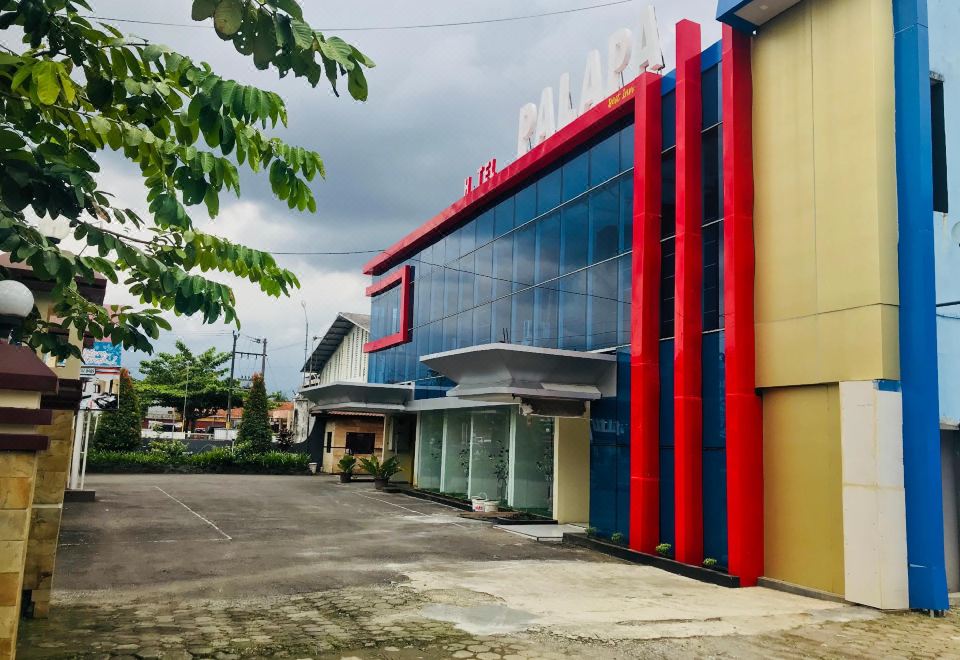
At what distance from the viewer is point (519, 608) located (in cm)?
1000

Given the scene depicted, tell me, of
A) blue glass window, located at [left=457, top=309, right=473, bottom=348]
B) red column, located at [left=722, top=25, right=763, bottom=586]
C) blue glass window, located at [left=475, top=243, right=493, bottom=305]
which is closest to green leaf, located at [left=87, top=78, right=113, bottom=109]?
red column, located at [left=722, top=25, right=763, bottom=586]

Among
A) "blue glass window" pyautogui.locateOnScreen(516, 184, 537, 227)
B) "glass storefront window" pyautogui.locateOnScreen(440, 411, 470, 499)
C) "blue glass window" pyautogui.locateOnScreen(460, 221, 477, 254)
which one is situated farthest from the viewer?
"glass storefront window" pyautogui.locateOnScreen(440, 411, 470, 499)

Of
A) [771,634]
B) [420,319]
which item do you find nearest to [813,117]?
[771,634]

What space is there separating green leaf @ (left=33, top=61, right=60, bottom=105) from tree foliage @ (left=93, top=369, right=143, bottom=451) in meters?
36.3

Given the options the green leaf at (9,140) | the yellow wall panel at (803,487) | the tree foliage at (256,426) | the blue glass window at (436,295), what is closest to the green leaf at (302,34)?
the green leaf at (9,140)

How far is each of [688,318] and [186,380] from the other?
58.5 metres

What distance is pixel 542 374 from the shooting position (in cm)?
1722

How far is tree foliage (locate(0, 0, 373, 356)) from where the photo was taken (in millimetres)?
3715

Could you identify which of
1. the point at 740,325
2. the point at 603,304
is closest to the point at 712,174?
the point at 740,325

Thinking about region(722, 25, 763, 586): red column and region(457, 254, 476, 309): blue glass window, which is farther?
region(457, 254, 476, 309): blue glass window

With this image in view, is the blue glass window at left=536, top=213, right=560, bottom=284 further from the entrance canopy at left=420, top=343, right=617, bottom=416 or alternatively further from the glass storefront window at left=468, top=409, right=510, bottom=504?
the glass storefront window at left=468, top=409, right=510, bottom=504

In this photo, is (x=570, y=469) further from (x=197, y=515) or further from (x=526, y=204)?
(x=197, y=515)

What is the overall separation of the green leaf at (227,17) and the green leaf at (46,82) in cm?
100

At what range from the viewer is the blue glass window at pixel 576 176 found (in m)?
18.8
